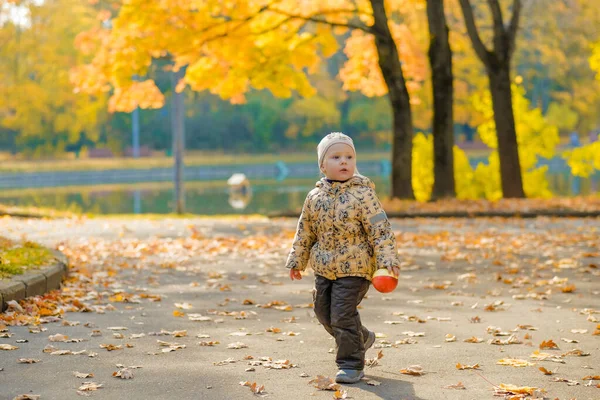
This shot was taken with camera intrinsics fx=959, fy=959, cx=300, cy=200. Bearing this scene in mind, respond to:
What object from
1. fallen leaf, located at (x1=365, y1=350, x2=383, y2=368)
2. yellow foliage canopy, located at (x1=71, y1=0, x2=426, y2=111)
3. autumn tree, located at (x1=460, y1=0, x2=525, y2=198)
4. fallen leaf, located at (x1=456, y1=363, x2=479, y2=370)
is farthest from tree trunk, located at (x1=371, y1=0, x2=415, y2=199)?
fallen leaf, located at (x1=456, y1=363, x2=479, y2=370)

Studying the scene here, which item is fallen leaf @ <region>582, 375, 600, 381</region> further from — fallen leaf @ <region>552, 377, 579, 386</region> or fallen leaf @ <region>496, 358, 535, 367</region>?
fallen leaf @ <region>496, 358, 535, 367</region>

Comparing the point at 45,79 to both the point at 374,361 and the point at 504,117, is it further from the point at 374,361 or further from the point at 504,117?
the point at 374,361

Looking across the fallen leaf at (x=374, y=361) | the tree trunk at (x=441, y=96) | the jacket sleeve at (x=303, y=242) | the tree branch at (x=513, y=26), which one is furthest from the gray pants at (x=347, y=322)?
the tree branch at (x=513, y=26)

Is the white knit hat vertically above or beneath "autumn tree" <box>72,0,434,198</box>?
beneath

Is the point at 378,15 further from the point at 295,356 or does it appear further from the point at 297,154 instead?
the point at 297,154

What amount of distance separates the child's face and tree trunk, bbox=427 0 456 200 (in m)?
16.2

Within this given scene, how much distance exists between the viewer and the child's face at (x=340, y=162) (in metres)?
5.91

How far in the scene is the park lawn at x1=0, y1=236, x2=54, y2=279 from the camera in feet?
29.5

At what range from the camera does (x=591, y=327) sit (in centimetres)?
768

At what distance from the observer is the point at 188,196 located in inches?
1666

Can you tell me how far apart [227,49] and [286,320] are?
14.2 meters

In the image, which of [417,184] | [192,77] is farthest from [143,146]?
[192,77]

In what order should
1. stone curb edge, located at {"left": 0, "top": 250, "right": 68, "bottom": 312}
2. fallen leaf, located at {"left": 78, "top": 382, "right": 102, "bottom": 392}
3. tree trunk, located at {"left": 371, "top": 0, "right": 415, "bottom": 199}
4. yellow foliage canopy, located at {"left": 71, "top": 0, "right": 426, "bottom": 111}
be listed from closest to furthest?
fallen leaf, located at {"left": 78, "top": 382, "right": 102, "bottom": 392} → stone curb edge, located at {"left": 0, "top": 250, "right": 68, "bottom": 312} → yellow foliage canopy, located at {"left": 71, "top": 0, "right": 426, "bottom": 111} → tree trunk, located at {"left": 371, "top": 0, "right": 415, "bottom": 199}

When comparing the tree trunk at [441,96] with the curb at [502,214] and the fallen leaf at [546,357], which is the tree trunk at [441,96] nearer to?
the curb at [502,214]
